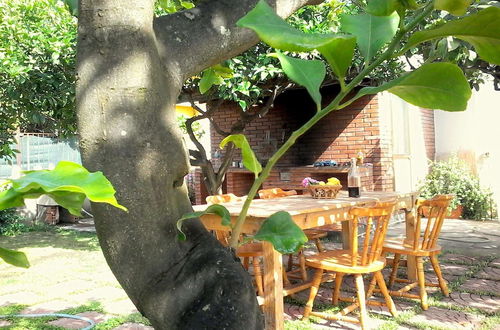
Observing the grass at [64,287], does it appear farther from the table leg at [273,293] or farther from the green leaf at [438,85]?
the green leaf at [438,85]

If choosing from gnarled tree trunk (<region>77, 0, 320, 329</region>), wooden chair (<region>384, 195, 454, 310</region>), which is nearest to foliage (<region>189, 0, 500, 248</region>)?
gnarled tree trunk (<region>77, 0, 320, 329</region>)

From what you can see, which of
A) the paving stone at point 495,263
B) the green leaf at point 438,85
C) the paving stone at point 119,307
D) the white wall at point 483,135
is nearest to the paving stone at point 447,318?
the paving stone at point 495,263

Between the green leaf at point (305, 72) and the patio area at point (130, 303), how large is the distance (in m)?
3.13

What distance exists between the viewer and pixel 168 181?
667mm

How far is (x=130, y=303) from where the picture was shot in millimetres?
4227

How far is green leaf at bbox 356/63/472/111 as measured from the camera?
1.62 ft

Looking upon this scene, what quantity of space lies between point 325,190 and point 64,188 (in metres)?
4.08

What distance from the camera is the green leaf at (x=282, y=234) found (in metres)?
0.65

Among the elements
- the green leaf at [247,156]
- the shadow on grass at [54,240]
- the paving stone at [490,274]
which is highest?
the green leaf at [247,156]

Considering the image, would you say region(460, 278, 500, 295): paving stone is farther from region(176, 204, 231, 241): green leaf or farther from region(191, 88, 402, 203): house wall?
region(176, 204, 231, 241): green leaf

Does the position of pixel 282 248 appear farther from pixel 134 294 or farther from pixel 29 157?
pixel 29 157

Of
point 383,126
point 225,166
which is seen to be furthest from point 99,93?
point 383,126

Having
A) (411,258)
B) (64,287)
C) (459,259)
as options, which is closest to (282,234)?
(411,258)

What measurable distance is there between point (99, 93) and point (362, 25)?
369 mm
